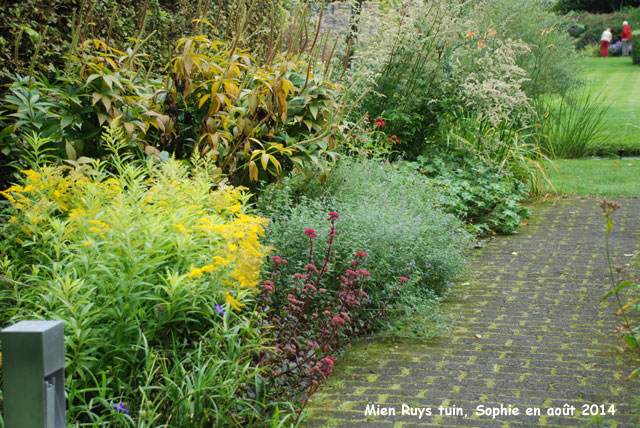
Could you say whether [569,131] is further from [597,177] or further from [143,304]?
[143,304]

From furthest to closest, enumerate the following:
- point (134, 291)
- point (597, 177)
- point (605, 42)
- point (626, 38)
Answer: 1. point (605, 42)
2. point (626, 38)
3. point (597, 177)
4. point (134, 291)

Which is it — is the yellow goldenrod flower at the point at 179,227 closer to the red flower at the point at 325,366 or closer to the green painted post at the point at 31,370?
the red flower at the point at 325,366

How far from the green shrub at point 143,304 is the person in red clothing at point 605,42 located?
33918 millimetres

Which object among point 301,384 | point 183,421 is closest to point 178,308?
point 183,421

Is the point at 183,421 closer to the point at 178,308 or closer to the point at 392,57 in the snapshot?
the point at 178,308

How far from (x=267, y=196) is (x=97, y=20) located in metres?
2.09

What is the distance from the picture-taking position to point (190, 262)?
284 cm

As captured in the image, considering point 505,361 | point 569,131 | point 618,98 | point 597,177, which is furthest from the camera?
point 618,98

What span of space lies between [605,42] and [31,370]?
3629 cm

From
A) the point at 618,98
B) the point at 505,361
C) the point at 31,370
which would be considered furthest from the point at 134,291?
the point at 618,98

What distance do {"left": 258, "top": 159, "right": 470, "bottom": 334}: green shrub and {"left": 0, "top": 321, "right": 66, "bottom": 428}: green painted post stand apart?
2504 millimetres

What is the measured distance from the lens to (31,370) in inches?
53.1

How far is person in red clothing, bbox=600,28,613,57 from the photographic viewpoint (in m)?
32.0

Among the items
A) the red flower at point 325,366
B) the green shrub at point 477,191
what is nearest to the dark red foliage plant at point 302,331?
the red flower at point 325,366
